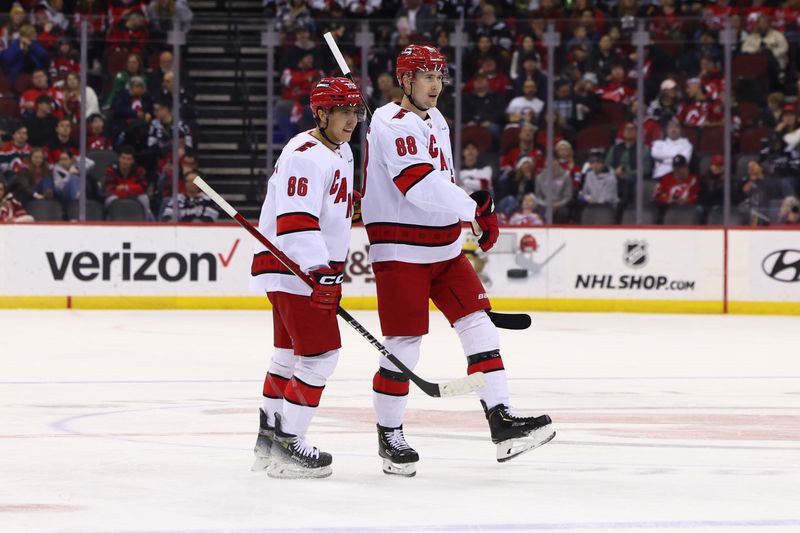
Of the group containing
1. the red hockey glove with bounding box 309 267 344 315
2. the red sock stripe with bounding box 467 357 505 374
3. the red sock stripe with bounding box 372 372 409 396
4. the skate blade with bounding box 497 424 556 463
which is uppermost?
the red hockey glove with bounding box 309 267 344 315

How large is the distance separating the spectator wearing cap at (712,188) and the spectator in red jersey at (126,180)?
485 cm

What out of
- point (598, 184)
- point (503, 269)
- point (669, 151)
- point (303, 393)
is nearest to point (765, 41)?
point (669, 151)

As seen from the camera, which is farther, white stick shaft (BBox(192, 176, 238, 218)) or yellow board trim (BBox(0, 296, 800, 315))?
yellow board trim (BBox(0, 296, 800, 315))

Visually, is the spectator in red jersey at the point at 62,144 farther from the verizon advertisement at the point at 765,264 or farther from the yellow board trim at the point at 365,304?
the verizon advertisement at the point at 765,264

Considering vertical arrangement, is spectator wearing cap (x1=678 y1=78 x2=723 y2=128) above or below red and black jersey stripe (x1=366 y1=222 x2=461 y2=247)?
above

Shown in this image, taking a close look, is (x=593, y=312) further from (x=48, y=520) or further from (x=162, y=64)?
(x=48, y=520)

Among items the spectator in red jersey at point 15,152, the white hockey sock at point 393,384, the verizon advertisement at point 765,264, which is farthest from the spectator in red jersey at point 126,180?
the white hockey sock at point 393,384

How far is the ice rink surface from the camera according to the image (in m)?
4.32

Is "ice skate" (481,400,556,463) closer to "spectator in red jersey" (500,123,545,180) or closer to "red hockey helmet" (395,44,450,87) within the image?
"red hockey helmet" (395,44,450,87)

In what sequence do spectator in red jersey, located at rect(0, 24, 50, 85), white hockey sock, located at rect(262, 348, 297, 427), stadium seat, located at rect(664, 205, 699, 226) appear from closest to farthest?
white hockey sock, located at rect(262, 348, 297, 427) < stadium seat, located at rect(664, 205, 699, 226) < spectator in red jersey, located at rect(0, 24, 50, 85)

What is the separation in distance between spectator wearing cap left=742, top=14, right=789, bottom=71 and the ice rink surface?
384cm

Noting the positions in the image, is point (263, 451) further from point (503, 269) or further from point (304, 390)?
point (503, 269)

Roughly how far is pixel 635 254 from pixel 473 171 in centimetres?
160

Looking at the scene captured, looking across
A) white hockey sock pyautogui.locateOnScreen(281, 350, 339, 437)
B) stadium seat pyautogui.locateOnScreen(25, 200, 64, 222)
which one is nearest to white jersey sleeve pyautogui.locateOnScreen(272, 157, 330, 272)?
white hockey sock pyautogui.locateOnScreen(281, 350, 339, 437)
